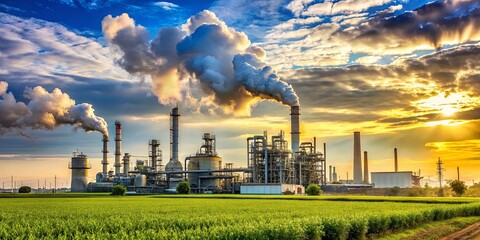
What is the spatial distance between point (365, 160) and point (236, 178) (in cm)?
4520

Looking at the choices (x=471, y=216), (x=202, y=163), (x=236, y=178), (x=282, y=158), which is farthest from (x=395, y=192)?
(x=471, y=216)

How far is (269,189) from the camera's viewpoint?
289 ft

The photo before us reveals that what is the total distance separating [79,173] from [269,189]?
57.6m

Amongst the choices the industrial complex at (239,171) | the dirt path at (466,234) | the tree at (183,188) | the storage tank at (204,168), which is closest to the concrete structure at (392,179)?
the industrial complex at (239,171)

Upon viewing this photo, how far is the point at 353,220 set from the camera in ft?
85.0

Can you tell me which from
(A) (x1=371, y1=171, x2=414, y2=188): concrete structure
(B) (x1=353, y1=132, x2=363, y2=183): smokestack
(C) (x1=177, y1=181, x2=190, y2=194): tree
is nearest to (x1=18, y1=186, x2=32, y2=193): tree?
(C) (x1=177, y1=181, x2=190, y2=194): tree

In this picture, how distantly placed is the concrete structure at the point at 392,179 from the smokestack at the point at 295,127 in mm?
30290

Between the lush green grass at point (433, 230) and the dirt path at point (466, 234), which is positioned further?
the dirt path at point (466, 234)

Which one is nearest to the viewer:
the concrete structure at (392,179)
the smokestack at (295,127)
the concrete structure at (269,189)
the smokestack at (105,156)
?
the concrete structure at (269,189)

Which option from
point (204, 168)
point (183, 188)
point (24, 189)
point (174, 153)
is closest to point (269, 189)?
point (183, 188)

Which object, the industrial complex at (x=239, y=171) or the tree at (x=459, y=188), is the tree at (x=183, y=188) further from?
the tree at (x=459, y=188)

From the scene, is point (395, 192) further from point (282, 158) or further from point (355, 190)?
point (282, 158)

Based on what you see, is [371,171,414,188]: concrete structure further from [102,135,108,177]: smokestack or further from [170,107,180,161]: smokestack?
[102,135,108,177]: smokestack

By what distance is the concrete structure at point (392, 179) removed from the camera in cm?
11306
